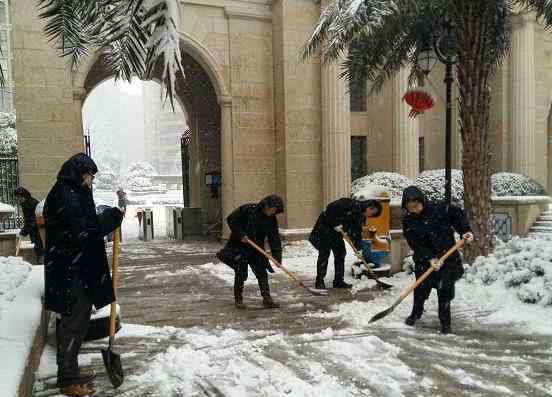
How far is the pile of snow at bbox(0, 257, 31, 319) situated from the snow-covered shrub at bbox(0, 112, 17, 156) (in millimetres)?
11073

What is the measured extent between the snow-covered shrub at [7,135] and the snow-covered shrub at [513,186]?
15.0 meters

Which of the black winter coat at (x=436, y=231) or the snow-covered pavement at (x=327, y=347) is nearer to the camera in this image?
the snow-covered pavement at (x=327, y=347)

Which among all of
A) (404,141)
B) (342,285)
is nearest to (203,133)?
(404,141)

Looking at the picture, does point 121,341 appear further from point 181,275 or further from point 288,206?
point 288,206

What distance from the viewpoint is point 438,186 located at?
11688 mm


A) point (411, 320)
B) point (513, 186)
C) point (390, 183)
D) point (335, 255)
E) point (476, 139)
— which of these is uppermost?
point (476, 139)

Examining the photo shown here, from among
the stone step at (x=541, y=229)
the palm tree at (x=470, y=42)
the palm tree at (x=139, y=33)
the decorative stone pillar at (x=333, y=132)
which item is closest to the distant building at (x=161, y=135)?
the decorative stone pillar at (x=333, y=132)

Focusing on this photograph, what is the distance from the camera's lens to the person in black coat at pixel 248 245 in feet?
20.5

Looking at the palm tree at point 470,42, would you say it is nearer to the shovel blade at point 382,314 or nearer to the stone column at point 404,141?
the shovel blade at point 382,314

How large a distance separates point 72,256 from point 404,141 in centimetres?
1252

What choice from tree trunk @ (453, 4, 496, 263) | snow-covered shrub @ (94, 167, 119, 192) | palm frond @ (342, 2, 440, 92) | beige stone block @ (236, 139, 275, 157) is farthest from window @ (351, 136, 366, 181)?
snow-covered shrub @ (94, 167, 119, 192)

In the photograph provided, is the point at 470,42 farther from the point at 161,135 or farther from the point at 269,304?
the point at 161,135

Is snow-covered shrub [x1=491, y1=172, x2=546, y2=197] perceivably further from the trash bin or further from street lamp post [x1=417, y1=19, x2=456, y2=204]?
the trash bin

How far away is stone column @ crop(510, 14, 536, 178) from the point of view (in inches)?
644
